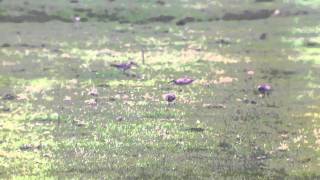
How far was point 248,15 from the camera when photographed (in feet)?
227

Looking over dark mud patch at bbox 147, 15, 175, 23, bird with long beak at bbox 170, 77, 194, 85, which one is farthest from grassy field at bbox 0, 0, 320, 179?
bird with long beak at bbox 170, 77, 194, 85

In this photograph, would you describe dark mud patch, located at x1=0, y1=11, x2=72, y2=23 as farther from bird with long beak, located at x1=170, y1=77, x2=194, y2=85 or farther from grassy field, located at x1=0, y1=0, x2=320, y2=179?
bird with long beak, located at x1=170, y1=77, x2=194, y2=85

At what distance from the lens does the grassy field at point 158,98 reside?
21344 millimetres

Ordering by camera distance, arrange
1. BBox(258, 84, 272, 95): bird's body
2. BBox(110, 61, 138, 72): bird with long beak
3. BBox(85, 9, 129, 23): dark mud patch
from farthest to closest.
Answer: BBox(85, 9, 129, 23): dark mud patch, BBox(110, 61, 138, 72): bird with long beak, BBox(258, 84, 272, 95): bird's body

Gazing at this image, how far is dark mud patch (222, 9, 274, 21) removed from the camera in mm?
67938

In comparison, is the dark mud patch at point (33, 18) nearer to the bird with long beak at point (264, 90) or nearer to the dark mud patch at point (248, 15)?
the dark mud patch at point (248, 15)

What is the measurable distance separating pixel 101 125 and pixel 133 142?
3.01 metres

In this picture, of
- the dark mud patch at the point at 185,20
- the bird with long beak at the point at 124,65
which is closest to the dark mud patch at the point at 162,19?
the dark mud patch at the point at 185,20

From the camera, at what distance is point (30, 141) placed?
24.3 metres

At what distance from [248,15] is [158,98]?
126 feet

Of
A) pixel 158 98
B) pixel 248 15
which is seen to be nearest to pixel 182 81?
pixel 158 98

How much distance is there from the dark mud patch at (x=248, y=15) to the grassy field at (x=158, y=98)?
40 cm

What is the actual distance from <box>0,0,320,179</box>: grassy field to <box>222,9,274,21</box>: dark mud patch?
15.8 inches

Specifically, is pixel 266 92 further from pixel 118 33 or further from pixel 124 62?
pixel 118 33
